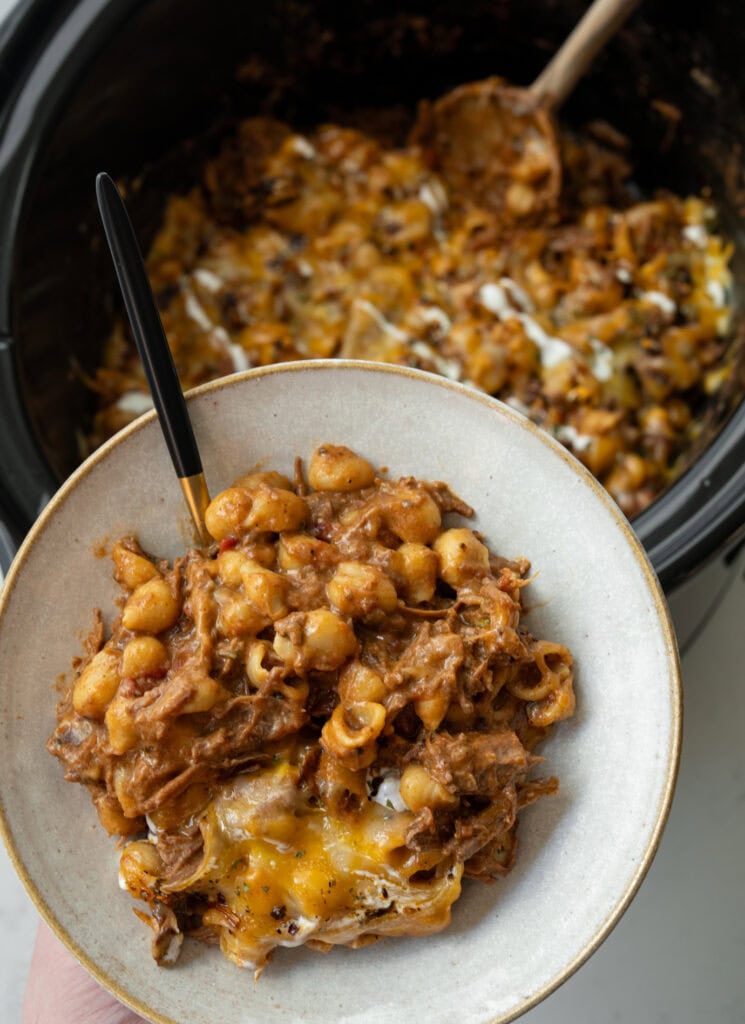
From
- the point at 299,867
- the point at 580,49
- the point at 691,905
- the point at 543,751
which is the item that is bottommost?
the point at 691,905

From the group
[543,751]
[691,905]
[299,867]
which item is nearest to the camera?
[299,867]

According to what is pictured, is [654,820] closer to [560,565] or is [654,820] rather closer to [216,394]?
[560,565]

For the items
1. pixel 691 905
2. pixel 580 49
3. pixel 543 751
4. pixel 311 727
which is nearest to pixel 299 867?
pixel 311 727

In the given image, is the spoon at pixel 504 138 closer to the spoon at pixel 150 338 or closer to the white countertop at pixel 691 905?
the white countertop at pixel 691 905

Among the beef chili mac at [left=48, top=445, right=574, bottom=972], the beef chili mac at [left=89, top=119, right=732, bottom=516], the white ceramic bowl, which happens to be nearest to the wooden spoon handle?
the beef chili mac at [left=89, top=119, right=732, bottom=516]

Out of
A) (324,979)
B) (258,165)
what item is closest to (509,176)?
(258,165)

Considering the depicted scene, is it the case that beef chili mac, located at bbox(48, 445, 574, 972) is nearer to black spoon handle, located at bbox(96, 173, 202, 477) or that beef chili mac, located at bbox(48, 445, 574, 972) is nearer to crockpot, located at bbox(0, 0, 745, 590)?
black spoon handle, located at bbox(96, 173, 202, 477)

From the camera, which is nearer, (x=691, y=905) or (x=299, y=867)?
(x=299, y=867)

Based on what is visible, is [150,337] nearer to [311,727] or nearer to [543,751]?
[311,727]
